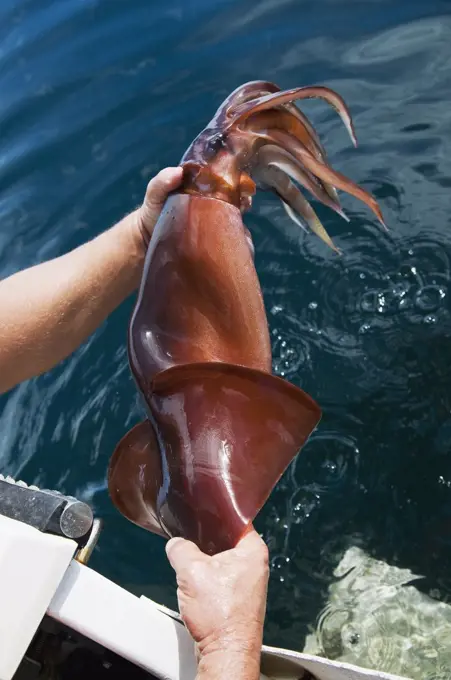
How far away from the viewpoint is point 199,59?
559 cm

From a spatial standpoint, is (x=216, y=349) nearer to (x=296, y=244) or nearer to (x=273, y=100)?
(x=273, y=100)

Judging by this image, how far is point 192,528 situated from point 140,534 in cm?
193

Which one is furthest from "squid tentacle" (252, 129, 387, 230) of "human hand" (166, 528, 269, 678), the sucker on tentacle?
"human hand" (166, 528, 269, 678)

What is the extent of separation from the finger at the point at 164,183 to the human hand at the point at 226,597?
1.01 metres

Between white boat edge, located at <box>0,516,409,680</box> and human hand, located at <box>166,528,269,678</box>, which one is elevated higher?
human hand, located at <box>166,528,269,678</box>

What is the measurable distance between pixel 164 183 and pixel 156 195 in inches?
7.3

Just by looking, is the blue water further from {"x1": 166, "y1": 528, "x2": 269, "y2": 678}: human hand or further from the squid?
{"x1": 166, "y1": 528, "x2": 269, "y2": 678}: human hand

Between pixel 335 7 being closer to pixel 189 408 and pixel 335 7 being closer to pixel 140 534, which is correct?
pixel 140 534

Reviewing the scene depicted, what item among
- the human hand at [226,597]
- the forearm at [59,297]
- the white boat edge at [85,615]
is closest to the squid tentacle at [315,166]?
the forearm at [59,297]

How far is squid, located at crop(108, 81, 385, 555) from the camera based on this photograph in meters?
1.50

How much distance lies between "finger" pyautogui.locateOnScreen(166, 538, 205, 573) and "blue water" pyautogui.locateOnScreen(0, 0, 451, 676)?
5.44ft

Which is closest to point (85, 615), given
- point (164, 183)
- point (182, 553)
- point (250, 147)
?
point (182, 553)

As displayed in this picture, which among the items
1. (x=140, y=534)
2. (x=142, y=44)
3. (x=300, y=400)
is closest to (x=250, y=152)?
(x=300, y=400)

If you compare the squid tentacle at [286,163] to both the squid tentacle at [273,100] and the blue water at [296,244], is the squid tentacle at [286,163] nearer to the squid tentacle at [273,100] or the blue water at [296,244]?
the squid tentacle at [273,100]
